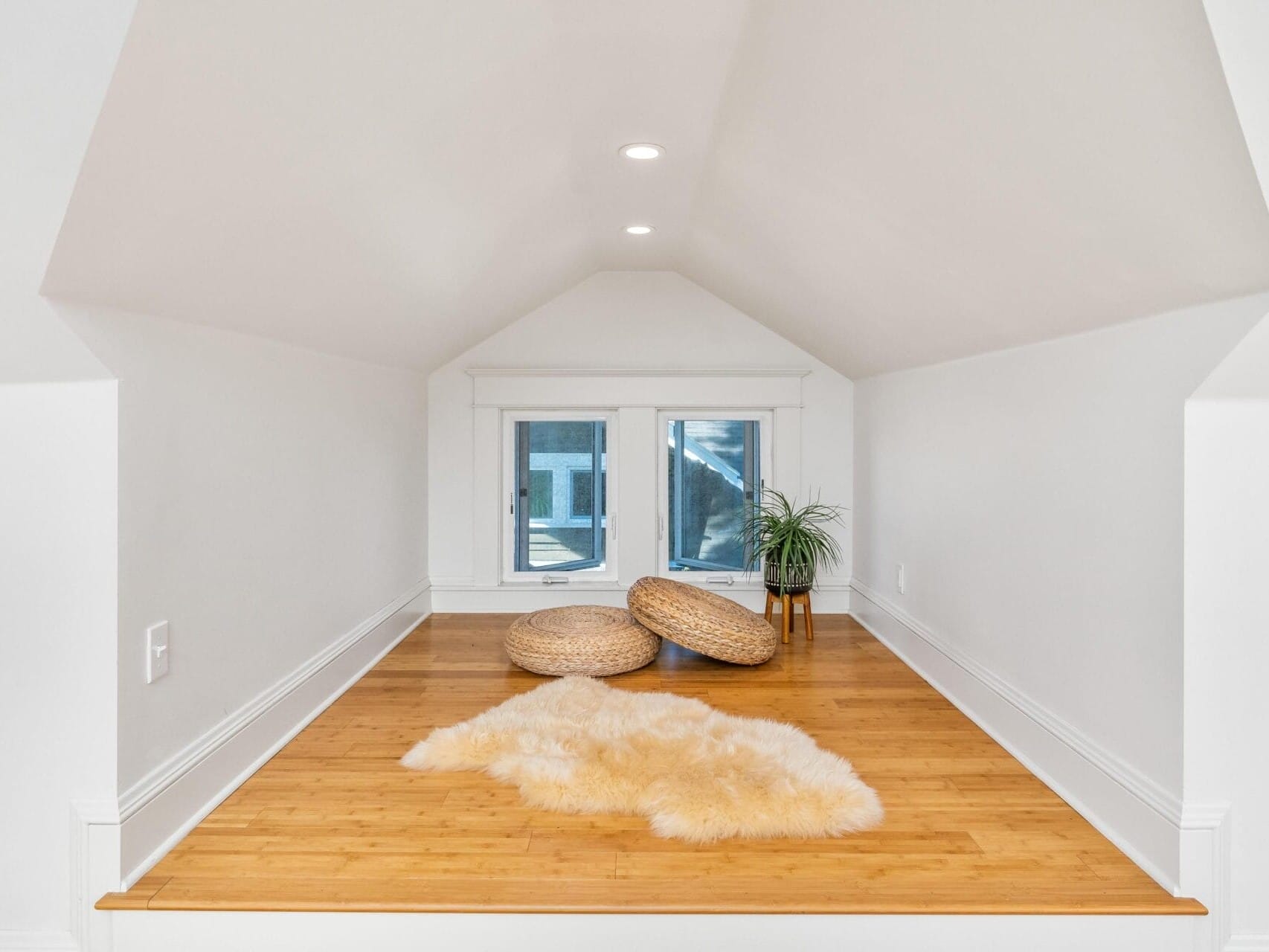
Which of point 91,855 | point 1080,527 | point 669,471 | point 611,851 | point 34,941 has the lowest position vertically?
point 34,941

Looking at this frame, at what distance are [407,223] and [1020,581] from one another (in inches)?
90.8

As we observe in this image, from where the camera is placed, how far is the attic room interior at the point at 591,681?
1.53 metres

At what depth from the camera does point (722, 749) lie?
2.79 m

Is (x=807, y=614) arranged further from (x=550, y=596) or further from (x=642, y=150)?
(x=642, y=150)

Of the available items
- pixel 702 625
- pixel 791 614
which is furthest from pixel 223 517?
pixel 791 614

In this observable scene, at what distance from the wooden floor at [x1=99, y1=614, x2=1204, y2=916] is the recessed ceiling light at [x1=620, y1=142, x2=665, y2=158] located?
7.02 ft

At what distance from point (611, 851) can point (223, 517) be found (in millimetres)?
1497

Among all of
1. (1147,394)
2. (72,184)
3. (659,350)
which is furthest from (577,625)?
(72,184)

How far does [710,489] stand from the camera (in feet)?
17.1

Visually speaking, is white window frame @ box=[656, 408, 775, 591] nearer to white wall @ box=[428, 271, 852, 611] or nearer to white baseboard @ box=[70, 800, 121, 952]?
white wall @ box=[428, 271, 852, 611]

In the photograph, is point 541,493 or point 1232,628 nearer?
point 1232,628

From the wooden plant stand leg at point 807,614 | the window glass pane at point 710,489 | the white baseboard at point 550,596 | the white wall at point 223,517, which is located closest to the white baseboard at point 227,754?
the white wall at point 223,517

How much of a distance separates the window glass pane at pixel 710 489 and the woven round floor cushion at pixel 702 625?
1284 millimetres

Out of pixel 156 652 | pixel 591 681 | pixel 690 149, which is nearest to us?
pixel 156 652
